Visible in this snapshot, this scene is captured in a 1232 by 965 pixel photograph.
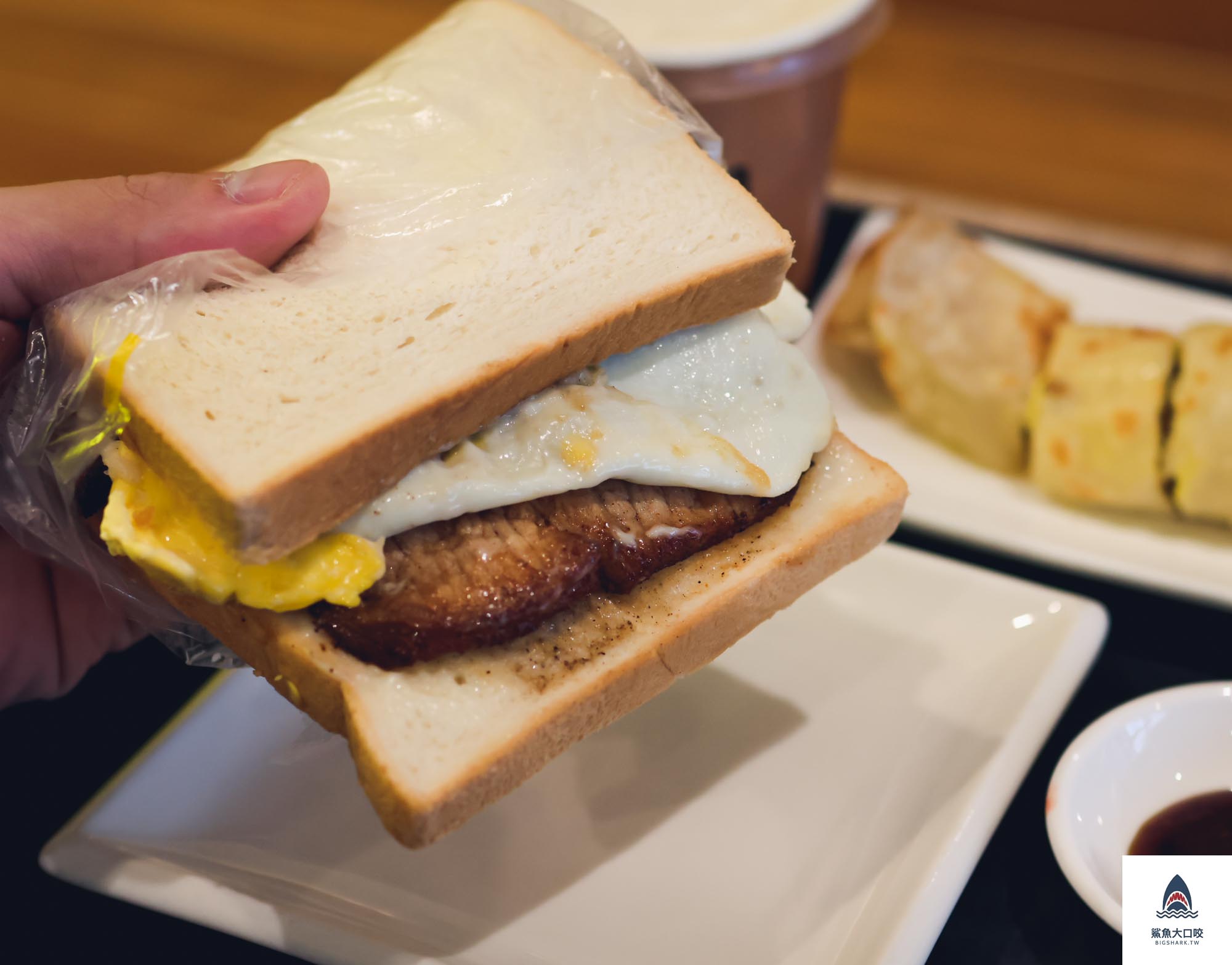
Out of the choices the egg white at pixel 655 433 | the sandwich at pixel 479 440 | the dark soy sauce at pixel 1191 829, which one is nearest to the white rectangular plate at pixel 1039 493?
the dark soy sauce at pixel 1191 829

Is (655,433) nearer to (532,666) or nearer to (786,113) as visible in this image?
(532,666)

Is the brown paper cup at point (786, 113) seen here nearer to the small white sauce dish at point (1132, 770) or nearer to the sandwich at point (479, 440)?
the sandwich at point (479, 440)

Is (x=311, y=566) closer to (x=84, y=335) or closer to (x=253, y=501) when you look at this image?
(x=253, y=501)

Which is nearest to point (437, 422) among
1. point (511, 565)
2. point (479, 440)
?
point (479, 440)

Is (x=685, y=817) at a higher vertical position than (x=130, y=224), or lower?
lower

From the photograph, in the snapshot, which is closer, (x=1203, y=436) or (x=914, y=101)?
(x=1203, y=436)

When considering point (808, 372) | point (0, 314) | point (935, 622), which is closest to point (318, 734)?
point (0, 314)
